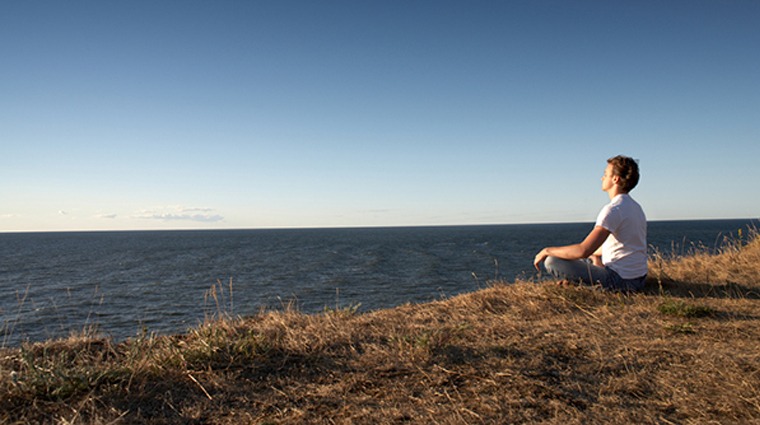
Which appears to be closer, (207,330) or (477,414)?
(477,414)

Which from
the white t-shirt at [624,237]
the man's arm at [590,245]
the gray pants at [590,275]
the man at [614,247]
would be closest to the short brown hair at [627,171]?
Answer: the man at [614,247]

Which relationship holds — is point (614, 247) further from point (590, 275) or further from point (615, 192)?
point (615, 192)

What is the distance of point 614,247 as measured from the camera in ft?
19.4

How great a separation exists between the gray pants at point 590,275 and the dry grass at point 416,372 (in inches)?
30.6

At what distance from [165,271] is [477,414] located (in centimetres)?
4554

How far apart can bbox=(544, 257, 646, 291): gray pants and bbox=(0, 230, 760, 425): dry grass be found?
776 millimetres

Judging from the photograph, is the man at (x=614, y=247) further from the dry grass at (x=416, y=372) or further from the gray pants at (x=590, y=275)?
the dry grass at (x=416, y=372)

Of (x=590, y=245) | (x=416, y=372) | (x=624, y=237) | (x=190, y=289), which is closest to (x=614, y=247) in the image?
(x=624, y=237)

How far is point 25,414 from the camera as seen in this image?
2930 mm

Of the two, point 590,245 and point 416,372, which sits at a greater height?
point 590,245

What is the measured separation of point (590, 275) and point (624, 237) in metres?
0.67

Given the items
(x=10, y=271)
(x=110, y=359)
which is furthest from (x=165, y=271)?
(x=110, y=359)

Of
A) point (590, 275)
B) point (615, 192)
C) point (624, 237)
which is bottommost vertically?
point (590, 275)

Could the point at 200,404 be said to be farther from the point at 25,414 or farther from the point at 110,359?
the point at 110,359
